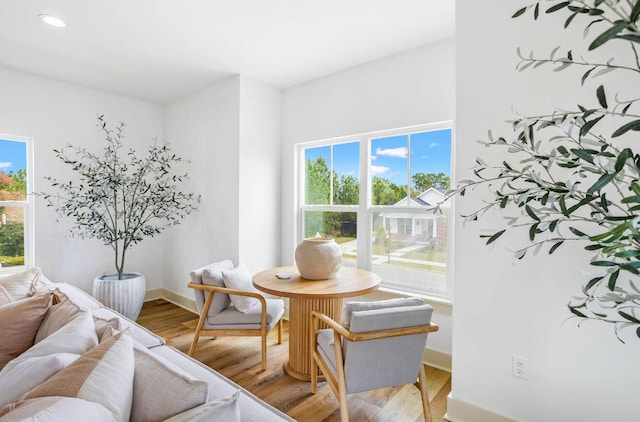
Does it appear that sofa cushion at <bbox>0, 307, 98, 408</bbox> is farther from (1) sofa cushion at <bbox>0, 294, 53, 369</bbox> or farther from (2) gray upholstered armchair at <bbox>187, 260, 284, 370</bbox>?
(2) gray upholstered armchair at <bbox>187, 260, 284, 370</bbox>

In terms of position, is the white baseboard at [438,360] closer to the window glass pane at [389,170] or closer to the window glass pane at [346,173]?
the window glass pane at [389,170]

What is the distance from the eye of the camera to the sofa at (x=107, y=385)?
0.81m

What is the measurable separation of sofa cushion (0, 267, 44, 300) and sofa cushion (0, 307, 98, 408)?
3.53 feet

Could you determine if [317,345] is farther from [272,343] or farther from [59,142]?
[59,142]

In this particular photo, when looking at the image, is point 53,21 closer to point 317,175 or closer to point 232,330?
point 317,175

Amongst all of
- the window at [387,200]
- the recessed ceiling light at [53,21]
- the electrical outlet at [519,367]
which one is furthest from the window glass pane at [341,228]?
the recessed ceiling light at [53,21]

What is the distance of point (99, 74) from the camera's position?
3391mm

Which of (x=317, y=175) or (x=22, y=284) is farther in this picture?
(x=317, y=175)

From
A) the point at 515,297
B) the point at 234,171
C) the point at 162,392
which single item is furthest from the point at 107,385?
the point at 234,171

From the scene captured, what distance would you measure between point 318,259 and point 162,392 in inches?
65.7

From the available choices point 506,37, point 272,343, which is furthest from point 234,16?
point 272,343

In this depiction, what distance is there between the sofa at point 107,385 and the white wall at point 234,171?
2051 mm

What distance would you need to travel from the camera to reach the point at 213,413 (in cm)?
83

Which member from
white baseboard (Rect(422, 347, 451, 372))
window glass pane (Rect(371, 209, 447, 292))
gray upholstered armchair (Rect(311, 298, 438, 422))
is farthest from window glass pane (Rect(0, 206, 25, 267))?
white baseboard (Rect(422, 347, 451, 372))
